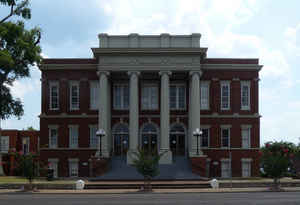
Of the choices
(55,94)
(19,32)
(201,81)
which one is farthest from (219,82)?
(19,32)

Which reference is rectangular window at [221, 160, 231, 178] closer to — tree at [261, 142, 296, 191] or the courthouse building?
the courthouse building

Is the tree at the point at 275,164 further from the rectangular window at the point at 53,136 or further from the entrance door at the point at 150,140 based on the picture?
the rectangular window at the point at 53,136

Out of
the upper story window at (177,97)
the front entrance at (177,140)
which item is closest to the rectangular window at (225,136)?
the front entrance at (177,140)

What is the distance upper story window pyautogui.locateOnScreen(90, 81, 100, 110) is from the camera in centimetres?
5034

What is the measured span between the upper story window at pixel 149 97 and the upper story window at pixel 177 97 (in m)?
1.56

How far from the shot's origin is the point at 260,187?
3528cm

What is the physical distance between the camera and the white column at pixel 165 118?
4609 centimetres

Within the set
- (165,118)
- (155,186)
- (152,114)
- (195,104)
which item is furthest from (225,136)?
(155,186)

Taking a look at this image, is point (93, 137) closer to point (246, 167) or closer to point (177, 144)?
point (177, 144)

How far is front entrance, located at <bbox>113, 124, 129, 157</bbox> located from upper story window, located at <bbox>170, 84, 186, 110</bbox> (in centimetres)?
516

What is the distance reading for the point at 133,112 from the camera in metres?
46.4

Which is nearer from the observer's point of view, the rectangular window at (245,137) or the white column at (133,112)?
the white column at (133,112)

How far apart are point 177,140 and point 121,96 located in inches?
274

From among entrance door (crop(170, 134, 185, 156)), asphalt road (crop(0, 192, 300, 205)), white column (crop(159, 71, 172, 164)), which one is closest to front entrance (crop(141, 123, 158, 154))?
entrance door (crop(170, 134, 185, 156))
